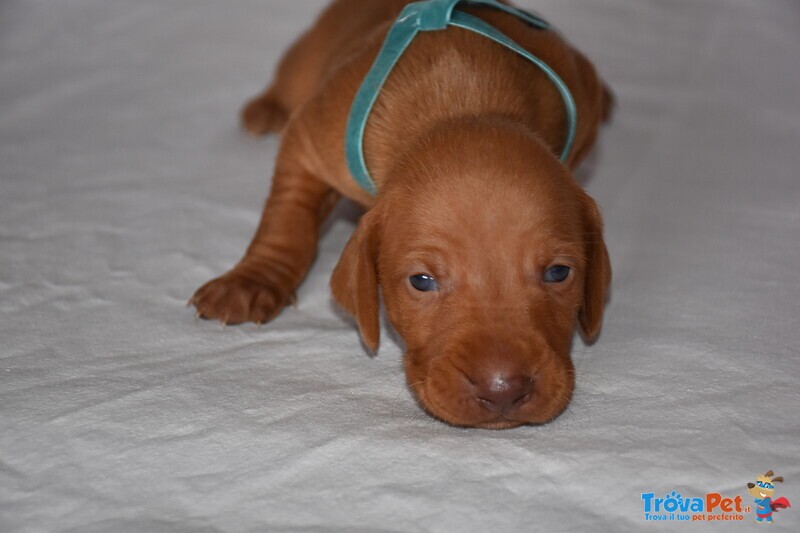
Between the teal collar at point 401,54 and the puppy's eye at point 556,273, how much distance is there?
3.27 ft

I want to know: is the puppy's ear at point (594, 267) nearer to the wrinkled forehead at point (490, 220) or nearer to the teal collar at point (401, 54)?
the wrinkled forehead at point (490, 220)

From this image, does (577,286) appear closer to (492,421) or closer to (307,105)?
(492,421)

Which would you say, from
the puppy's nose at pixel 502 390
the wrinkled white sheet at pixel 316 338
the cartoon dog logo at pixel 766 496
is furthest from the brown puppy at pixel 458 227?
the cartoon dog logo at pixel 766 496

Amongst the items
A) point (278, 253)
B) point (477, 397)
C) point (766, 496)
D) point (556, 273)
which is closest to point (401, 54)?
point (278, 253)

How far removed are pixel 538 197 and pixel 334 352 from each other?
1.14 meters

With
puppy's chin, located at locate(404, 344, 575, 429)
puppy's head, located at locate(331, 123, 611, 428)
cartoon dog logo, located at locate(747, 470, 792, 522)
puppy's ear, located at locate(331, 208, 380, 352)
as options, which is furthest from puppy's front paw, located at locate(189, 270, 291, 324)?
cartoon dog logo, located at locate(747, 470, 792, 522)

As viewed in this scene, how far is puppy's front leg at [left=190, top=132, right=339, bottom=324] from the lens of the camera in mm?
4703

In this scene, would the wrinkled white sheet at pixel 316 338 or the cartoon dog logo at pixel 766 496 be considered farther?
the wrinkled white sheet at pixel 316 338

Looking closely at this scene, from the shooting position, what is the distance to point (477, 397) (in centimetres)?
362

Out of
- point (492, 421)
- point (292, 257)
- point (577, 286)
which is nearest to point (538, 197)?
point (577, 286)

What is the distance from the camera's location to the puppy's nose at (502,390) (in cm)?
357

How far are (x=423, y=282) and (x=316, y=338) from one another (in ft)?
2.66

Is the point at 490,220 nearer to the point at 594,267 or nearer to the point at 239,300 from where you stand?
the point at 594,267

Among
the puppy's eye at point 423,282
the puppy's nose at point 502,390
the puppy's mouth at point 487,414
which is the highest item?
the puppy's eye at point 423,282
